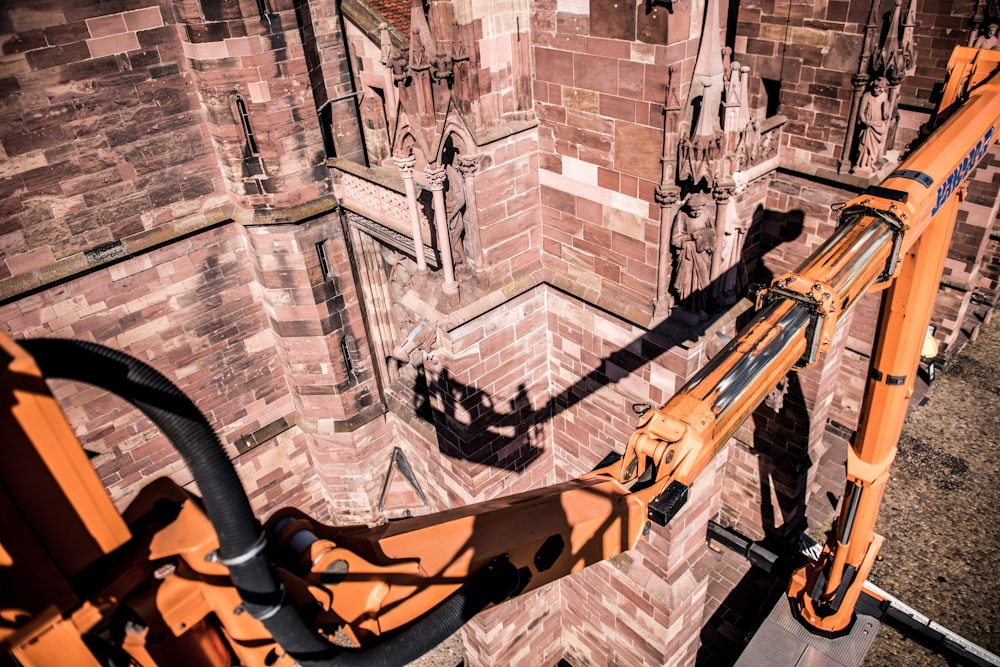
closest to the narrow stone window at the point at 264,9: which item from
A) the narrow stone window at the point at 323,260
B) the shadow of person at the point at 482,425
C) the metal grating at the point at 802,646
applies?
the narrow stone window at the point at 323,260

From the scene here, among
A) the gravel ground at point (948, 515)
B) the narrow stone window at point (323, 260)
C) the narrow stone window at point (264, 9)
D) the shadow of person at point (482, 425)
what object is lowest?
the gravel ground at point (948, 515)

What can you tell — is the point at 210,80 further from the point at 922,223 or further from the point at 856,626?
the point at 856,626

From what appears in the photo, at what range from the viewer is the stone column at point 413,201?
9.08 metres

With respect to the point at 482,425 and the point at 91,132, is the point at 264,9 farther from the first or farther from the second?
the point at 482,425

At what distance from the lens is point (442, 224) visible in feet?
30.5

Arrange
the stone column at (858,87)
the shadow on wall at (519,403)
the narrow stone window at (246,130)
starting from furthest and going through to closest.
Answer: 1. the stone column at (858,87)
2. the narrow stone window at (246,130)
3. the shadow on wall at (519,403)

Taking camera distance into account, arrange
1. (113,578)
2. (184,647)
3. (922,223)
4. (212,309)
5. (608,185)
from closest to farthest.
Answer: (113,578)
(184,647)
(922,223)
(608,185)
(212,309)

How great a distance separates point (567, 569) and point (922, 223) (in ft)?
17.9

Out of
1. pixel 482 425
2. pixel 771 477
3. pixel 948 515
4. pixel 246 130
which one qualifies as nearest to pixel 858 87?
pixel 771 477

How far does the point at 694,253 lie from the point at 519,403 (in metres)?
4.16

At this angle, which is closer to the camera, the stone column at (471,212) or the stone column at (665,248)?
the stone column at (665,248)

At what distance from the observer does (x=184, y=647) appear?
3.76 m

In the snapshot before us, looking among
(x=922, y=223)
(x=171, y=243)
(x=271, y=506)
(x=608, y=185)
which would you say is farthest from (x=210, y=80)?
(x=922, y=223)

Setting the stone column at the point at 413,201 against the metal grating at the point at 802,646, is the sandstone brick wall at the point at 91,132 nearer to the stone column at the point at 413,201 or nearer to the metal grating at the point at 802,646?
the stone column at the point at 413,201
